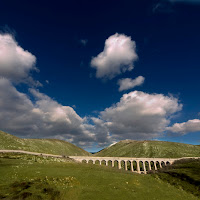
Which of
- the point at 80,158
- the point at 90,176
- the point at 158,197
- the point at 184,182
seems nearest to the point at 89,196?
the point at 90,176

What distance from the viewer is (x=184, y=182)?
47281mm

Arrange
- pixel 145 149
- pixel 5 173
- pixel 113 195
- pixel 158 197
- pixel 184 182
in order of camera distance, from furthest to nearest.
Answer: pixel 145 149 → pixel 184 182 → pixel 5 173 → pixel 158 197 → pixel 113 195

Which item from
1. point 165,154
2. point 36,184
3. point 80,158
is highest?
point 165,154

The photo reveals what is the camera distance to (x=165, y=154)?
163625 millimetres

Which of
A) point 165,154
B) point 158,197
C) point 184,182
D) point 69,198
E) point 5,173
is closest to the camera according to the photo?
point 69,198

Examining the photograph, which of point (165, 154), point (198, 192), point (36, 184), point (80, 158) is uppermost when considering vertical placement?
point (165, 154)

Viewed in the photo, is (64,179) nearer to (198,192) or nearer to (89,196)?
(89,196)

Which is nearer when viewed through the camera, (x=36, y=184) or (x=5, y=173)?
(x=36, y=184)

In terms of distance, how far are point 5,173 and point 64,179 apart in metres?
12.8

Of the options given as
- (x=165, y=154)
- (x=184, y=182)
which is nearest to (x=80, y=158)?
(x=184, y=182)

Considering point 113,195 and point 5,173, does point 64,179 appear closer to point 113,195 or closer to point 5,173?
point 113,195

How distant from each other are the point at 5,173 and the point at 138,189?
27235mm

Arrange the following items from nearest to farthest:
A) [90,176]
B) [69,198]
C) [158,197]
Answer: [69,198] → [158,197] → [90,176]

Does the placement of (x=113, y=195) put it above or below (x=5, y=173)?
below
